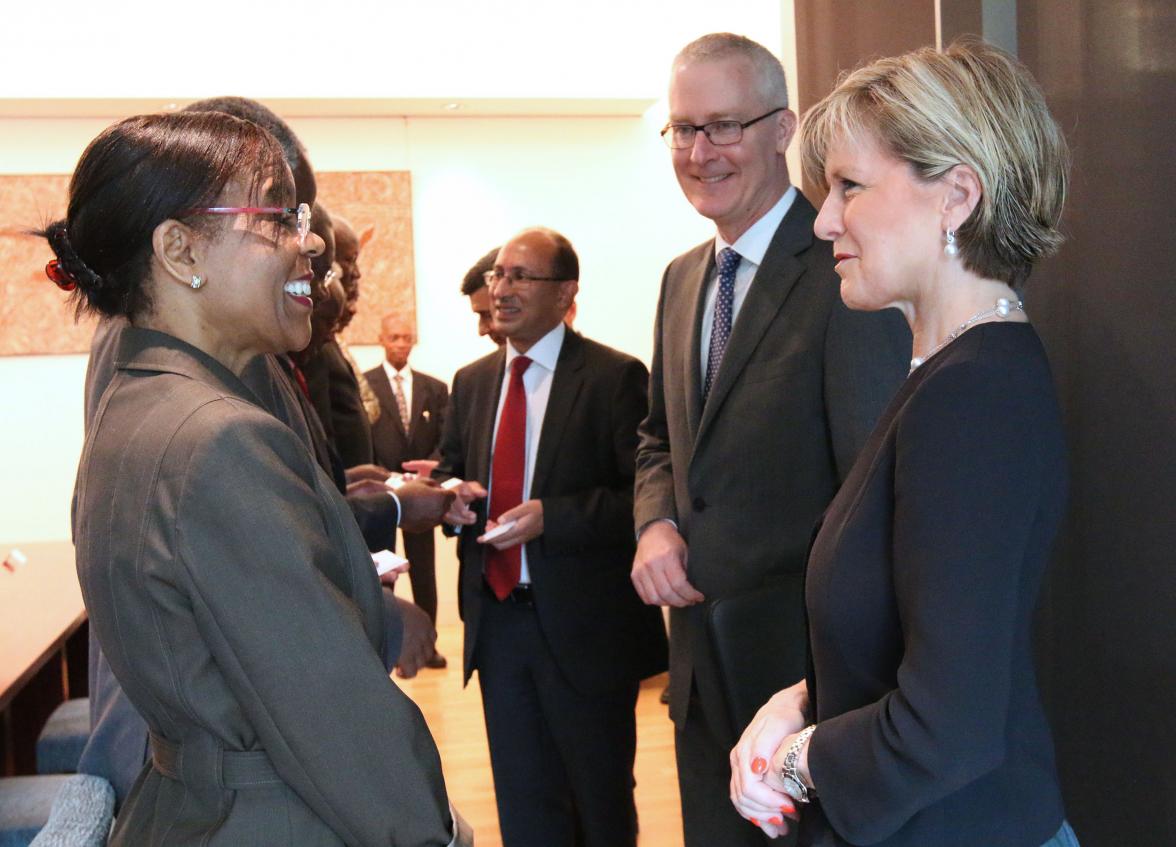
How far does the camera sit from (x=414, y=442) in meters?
7.48

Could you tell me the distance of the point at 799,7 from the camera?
3410 mm

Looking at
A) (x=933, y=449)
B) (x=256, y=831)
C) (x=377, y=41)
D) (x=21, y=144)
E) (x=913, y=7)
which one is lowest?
(x=256, y=831)

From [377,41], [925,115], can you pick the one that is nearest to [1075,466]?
[925,115]

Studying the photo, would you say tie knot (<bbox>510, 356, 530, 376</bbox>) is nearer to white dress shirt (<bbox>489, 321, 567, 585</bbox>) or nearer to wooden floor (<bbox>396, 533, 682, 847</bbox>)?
white dress shirt (<bbox>489, 321, 567, 585</bbox>)

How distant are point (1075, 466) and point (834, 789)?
3.61ft

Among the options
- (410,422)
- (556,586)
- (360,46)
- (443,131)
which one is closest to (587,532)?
(556,586)

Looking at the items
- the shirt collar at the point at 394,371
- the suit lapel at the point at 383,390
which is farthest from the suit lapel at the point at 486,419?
the shirt collar at the point at 394,371

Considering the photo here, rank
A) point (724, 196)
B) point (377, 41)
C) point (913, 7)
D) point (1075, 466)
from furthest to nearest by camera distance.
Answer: point (377, 41) → point (913, 7) → point (724, 196) → point (1075, 466)

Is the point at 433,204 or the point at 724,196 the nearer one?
the point at 724,196

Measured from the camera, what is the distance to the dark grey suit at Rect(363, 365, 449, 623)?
738 cm

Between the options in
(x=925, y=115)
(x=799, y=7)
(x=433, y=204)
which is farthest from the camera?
(x=433, y=204)

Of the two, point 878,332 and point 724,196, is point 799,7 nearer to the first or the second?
point 724,196

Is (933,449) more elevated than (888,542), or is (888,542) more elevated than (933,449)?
(933,449)

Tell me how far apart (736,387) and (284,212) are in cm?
101
